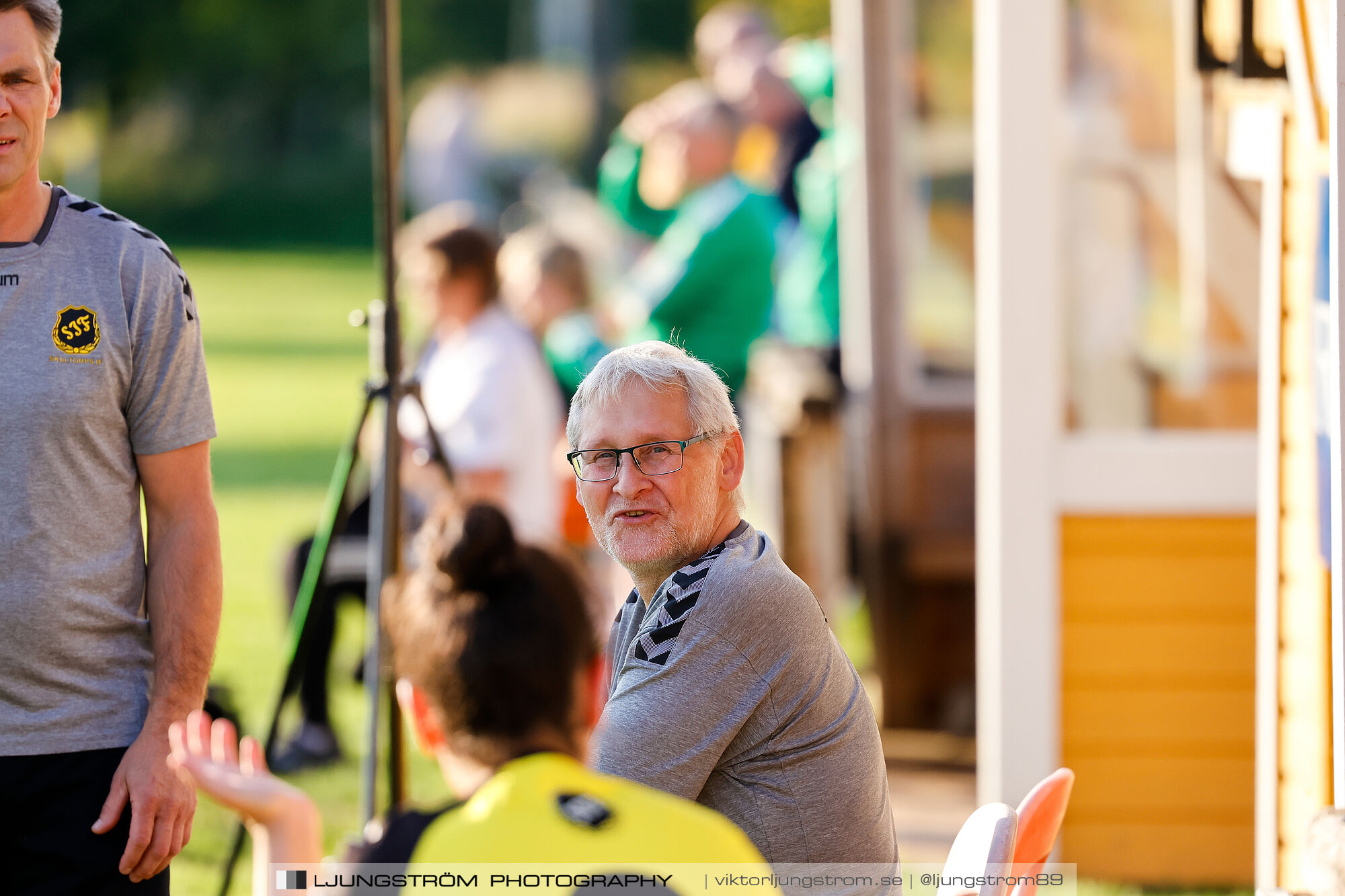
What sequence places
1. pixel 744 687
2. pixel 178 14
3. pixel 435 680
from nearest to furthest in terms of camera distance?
pixel 435 680, pixel 744 687, pixel 178 14

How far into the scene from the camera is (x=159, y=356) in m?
2.09

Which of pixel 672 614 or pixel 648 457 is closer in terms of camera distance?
pixel 672 614

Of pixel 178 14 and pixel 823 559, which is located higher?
pixel 178 14

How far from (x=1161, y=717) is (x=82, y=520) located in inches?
113

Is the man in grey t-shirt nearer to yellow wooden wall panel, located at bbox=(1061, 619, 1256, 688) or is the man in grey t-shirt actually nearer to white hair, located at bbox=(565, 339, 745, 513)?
white hair, located at bbox=(565, 339, 745, 513)

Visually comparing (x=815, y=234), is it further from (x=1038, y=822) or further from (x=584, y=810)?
(x=584, y=810)

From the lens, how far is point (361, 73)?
35.4 meters

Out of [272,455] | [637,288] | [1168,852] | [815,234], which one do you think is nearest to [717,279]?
[637,288]

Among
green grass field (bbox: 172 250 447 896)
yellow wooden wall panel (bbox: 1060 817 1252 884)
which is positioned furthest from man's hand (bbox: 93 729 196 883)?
yellow wooden wall panel (bbox: 1060 817 1252 884)

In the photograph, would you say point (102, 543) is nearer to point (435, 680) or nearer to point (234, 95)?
point (435, 680)

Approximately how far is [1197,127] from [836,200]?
190 centimetres

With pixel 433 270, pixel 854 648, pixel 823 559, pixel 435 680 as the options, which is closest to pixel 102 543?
pixel 435 680

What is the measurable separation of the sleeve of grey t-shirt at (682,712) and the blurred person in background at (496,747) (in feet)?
0.78

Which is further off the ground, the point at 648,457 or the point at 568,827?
the point at 648,457
